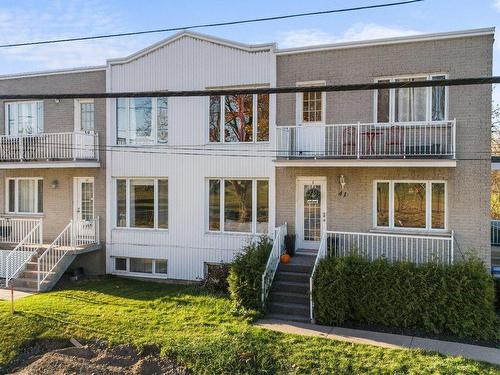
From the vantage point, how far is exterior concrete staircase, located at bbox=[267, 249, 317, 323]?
1090cm

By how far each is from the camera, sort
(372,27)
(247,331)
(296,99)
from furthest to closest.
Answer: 1. (296,99)
2. (372,27)
3. (247,331)

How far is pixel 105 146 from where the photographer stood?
15500 mm

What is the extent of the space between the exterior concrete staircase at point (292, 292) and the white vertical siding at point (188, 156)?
199 centimetres

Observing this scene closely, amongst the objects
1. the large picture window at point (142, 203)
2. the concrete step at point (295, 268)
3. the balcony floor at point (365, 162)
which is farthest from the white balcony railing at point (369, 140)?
the large picture window at point (142, 203)

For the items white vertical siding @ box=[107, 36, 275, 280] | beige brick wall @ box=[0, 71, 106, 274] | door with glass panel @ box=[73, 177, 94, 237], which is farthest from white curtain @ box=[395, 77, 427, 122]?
door with glass panel @ box=[73, 177, 94, 237]

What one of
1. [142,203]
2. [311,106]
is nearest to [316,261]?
[311,106]

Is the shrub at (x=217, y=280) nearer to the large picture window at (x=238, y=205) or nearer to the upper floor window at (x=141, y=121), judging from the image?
the large picture window at (x=238, y=205)

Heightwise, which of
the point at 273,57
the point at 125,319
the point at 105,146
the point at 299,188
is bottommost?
the point at 125,319

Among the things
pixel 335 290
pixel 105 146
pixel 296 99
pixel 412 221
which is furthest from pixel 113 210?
pixel 412 221

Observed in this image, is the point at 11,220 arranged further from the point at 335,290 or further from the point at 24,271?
the point at 335,290

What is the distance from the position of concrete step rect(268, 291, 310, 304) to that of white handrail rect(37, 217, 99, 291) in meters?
7.17

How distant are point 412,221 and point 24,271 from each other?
1190cm

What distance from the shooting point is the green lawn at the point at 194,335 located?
27.0ft

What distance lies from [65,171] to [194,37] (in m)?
6.68
